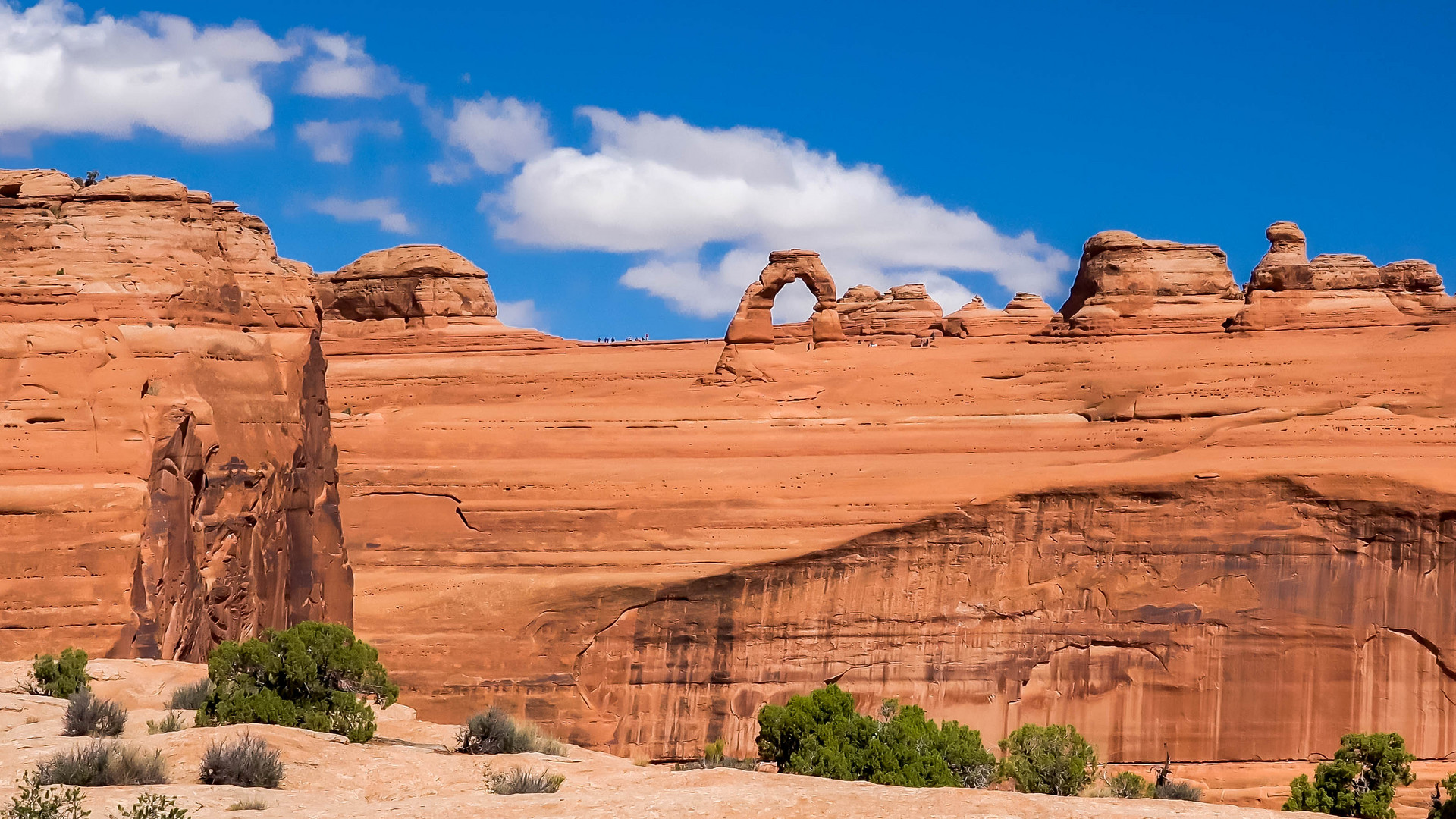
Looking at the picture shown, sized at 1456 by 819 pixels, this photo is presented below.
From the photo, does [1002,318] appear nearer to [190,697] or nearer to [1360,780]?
[1360,780]

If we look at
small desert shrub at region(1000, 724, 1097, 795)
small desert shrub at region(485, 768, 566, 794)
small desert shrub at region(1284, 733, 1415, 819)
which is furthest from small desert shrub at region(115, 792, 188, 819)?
small desert shrub at region(1284, 733, 1415, 819)

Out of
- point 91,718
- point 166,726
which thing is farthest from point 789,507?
point 91,718

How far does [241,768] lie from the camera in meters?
11.0

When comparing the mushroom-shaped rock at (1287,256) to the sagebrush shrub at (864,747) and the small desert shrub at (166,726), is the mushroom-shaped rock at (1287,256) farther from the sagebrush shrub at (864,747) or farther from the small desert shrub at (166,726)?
the small desert shrub at (166,726)

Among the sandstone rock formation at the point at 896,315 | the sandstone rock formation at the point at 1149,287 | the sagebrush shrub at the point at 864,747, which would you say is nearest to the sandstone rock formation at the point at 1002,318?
the sandstone rock formation at the point at 896,315

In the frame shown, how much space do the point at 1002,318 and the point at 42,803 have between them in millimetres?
33040

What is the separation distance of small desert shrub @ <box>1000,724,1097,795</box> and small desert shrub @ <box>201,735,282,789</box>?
293 inches

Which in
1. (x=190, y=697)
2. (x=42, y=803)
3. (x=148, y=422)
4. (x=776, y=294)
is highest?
(x=776, y=294)

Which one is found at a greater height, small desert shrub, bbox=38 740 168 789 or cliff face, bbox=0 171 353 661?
cliff face, bbox=0 171 353 661

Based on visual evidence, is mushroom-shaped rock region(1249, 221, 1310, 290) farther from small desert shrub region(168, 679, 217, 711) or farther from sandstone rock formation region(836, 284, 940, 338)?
small desert shrub region(168, 679, 217, 711)

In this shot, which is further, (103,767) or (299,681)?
(299,681)

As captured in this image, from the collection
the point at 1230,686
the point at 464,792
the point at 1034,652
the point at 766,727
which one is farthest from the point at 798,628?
the point at 464,792

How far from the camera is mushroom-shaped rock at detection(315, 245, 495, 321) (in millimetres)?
39281

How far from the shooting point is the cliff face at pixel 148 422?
1580 centimetres
